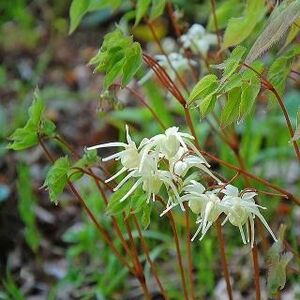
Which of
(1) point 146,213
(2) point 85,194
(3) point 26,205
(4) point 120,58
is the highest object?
(4) point 120,58

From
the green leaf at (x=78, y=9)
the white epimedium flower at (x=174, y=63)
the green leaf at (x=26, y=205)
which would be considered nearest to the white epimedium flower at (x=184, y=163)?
the green leaf at (x=78, y=9)

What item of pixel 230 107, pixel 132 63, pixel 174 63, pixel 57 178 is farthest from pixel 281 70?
pixel 174 63

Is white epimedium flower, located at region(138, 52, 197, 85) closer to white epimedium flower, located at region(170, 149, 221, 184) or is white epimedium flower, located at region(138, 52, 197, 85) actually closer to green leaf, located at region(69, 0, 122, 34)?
green leaf, located at region(69, 0, 122, 34)

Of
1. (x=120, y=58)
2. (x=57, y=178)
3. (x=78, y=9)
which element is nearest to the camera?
(x=120, y=58)

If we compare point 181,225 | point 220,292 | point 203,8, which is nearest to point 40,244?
point 181,225

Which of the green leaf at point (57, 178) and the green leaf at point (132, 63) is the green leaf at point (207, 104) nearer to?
the green leaf at point (132, 63)

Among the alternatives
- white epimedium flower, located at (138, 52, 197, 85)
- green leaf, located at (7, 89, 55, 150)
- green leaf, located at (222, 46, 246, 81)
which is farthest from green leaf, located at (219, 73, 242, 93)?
white epimedium flower, located at (138, 52, 197, 85)

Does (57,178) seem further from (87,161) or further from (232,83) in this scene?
(232,83)
